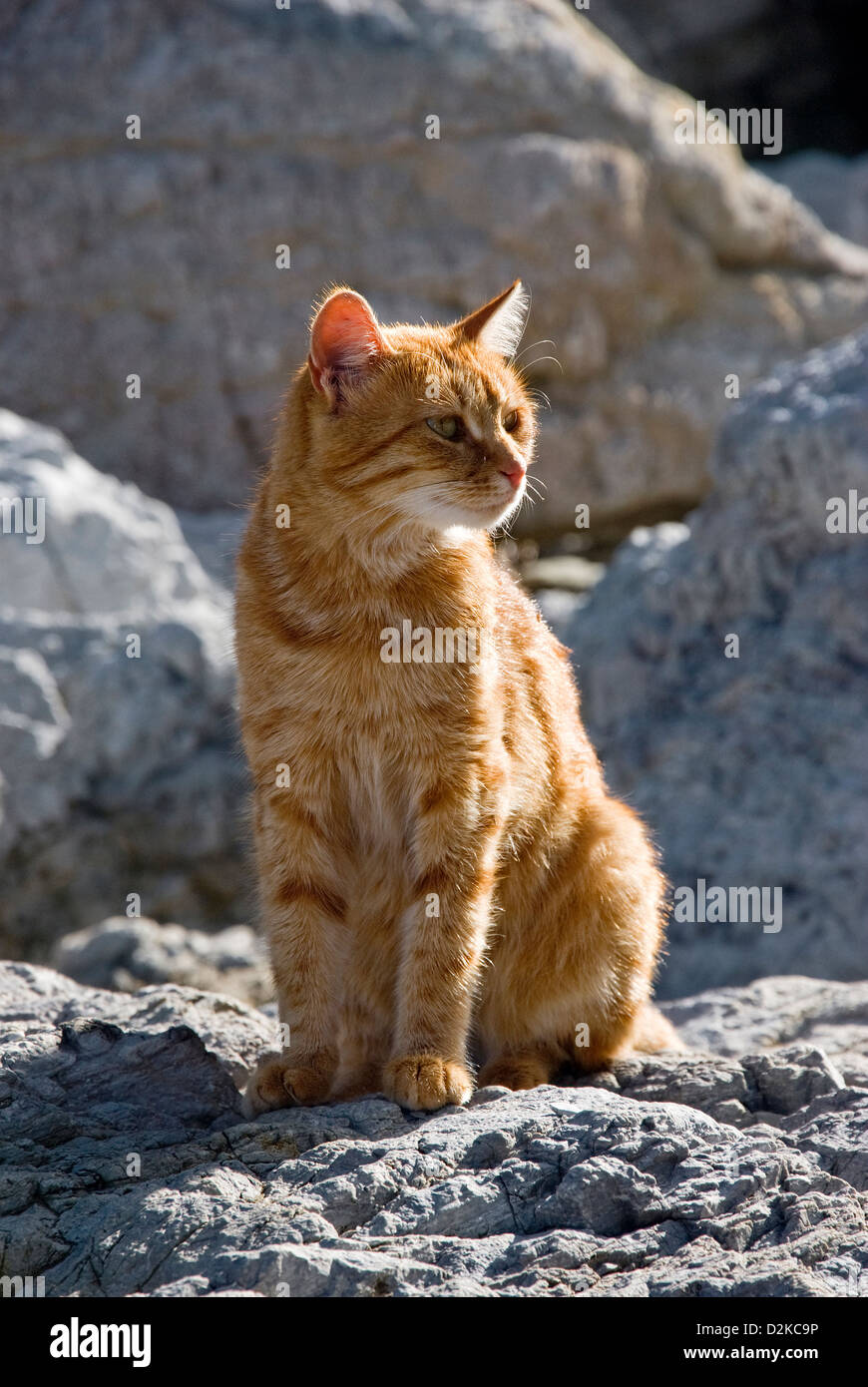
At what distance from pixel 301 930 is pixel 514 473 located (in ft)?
4.72

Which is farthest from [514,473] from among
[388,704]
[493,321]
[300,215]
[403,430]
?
[300,215]

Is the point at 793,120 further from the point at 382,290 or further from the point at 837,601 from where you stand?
the point at 837,601

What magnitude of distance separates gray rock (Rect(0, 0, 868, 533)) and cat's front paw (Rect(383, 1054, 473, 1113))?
26.3 feet

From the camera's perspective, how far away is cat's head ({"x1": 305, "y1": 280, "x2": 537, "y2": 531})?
3963mm

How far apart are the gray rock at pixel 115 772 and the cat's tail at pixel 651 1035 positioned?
2.53 metres

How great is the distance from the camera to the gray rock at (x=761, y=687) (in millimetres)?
6285

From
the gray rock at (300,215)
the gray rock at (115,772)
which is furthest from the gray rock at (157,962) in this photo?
the gray rock at (300,215)

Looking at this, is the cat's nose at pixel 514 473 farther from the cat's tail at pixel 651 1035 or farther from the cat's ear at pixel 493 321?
the cat's tail at pixel 651 1035

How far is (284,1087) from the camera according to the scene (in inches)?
152

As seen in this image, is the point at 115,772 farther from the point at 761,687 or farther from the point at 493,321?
the point at 493,321

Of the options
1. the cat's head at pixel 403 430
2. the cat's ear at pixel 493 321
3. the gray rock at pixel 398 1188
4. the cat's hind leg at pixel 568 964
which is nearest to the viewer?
the gray rock at pixel 398 1188

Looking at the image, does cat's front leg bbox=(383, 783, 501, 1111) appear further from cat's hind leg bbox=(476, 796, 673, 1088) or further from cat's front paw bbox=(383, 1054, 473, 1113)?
cat's hind leg bbox=(476, 796, 673, 1088)

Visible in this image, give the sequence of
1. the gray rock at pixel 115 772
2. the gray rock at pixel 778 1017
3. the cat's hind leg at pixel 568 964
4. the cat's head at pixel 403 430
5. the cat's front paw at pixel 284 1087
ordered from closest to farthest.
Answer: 1. the cat's front paw at pixel 284 1087
2. the cat's head at pixel 403 430
3. the cat's hind leg at pixel 568 964
4. the gray rock at pixel 778 1017
5. the gray rock at pixel 115 772

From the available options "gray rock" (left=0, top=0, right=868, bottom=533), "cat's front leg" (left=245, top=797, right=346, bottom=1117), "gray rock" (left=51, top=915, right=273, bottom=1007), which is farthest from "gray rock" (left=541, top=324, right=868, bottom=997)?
"gray rock" (left=0, top=0, right=868, bottom=533)
